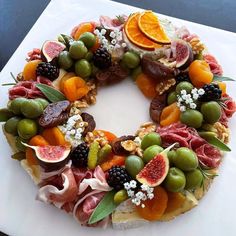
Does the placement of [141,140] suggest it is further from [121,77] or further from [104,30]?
[104,30]

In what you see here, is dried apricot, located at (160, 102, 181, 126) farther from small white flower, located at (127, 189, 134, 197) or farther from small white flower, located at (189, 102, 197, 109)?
small white flower, located at (127, 189, 134, 197)

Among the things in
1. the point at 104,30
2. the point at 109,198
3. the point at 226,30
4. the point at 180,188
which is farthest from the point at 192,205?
the point at 226,30

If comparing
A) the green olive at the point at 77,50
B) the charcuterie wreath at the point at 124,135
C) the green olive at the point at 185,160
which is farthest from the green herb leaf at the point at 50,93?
the green olive at the point at 185,160

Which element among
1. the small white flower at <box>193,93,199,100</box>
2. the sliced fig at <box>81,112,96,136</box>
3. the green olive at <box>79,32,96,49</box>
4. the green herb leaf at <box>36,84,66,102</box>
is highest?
the small white flower at <box>193,93,199,100</box>

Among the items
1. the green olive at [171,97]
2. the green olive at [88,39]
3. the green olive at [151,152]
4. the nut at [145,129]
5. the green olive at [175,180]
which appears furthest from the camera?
the green olive at [88,39]

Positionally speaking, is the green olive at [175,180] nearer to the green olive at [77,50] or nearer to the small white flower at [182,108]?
the small white flower at [182,108]

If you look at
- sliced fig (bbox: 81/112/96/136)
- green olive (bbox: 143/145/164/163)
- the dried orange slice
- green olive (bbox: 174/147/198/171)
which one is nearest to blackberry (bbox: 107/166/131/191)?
green olive (bbox: 143/145/164/163)

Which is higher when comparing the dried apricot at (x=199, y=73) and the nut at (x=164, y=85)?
the dried apricot at (x=199, y=73)
